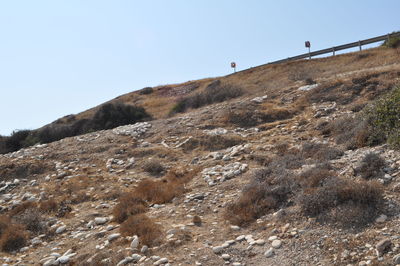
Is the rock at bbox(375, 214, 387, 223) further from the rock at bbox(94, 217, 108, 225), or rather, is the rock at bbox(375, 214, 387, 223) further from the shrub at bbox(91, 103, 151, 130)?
the shrub at bbox(91, 103, 151, 130)

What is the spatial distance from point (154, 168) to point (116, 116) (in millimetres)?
14196

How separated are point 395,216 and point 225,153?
6.63 metres

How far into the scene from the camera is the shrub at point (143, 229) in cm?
634

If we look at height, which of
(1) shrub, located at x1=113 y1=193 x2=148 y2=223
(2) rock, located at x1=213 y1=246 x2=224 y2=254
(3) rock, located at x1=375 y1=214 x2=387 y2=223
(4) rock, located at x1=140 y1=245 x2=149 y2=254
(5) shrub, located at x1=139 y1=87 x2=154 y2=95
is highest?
(5) shrub, located at x1=139 y1=87 x2=154 y2=95

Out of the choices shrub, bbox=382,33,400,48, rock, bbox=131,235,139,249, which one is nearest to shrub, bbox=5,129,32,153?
rock, bbox=131,235,139,249

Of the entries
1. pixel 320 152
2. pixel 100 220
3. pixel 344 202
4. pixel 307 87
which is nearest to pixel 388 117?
pixel 320 152

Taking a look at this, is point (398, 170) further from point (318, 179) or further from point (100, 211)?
point (100, 211)

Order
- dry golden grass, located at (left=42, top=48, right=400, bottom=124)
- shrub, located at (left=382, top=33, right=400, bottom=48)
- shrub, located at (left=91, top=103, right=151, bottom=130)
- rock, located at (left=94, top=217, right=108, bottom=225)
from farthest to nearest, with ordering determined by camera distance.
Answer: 1. shrub, located at (left=91, top=103, right=151, bottom=130)
2. shrub, located at (left=382, top=33, right=400, bottom=48)
3. dry golden grass, located at (left=42, top=48, right=400, bottom=124)
4. rock, located at (left=94, top=217, right=108, bottom=225)

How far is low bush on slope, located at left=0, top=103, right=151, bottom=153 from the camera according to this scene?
2420 centimetres

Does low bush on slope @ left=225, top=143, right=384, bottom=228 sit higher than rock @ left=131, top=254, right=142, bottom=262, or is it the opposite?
low bush on slope @ left=225, top=143, right=384, bottom=228

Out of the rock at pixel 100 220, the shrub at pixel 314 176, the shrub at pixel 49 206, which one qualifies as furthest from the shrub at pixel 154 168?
the shrub at pixel 314 176

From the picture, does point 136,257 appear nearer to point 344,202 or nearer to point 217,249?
point 217,249

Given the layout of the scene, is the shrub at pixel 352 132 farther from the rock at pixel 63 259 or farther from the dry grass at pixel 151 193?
the rock at pixel 63 259

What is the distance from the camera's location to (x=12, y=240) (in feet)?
25.8
